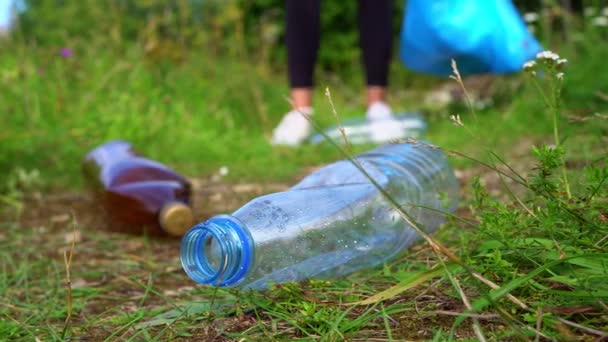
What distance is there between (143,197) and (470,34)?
7.35 ft

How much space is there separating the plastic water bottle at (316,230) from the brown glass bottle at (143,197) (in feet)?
1.64

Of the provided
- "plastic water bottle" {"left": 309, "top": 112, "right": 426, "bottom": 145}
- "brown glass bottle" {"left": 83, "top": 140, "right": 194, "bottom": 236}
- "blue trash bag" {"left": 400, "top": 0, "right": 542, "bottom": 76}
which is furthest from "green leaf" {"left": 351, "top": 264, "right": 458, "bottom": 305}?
"blue trash bag" {"left": 400, "top": 0, "right": 542, "bottom": 76}

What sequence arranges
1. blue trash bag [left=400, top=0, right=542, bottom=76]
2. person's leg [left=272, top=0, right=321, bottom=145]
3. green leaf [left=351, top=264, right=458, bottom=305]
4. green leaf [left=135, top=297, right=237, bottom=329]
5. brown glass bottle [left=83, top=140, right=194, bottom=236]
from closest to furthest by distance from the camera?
green leaf [left=351, top=264, right=458, bottom=305] < green leaf [left=135, top=297, right=237, bottom=329] < brown glass bottle [left=83, top=140, right=194, bottom=236] < person's leg [left=272, top=0, right=321, bottom=145] < blue trash bag [left=400, top=0, right=542, bottom=76]

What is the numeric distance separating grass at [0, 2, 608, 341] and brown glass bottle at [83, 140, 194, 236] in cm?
6

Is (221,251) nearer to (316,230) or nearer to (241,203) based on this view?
(316,230)

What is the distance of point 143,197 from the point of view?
1918 millimetres

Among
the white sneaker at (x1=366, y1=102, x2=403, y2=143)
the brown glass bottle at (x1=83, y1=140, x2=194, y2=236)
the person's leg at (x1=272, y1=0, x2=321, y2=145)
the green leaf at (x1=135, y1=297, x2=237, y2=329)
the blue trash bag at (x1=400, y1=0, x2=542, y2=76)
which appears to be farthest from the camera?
the blue trash bag at (x1=400, y1=0, x2=542, y2=76)

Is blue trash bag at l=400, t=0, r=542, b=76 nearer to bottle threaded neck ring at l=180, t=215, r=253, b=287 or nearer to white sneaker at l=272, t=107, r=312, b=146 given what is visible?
white sneaker at l=272, t=107, r=312, b=146

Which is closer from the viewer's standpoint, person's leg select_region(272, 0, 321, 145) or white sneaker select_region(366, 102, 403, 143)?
white sneaker select_region(366, 102, 403, 143)

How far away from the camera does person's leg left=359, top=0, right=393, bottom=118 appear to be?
3.43 metres

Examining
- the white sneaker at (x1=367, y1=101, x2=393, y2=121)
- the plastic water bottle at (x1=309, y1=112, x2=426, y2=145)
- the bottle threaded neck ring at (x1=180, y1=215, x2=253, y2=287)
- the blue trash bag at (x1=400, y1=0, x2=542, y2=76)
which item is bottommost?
the plastic water bottle at (x1=309, y1=112, x2=426, y2=145)

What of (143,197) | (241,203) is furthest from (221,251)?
(241,203)

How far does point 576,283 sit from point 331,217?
1.44ft

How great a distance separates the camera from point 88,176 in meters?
2.31
